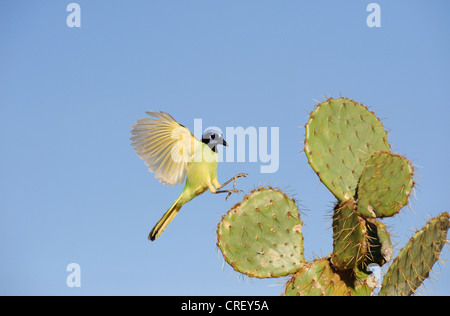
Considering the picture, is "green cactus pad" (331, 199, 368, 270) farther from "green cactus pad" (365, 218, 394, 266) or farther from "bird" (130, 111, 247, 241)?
"bird" (130, 111, 247, 241)

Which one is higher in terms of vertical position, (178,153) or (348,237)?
(178,153)

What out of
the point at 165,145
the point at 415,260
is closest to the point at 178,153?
the point at 165,145

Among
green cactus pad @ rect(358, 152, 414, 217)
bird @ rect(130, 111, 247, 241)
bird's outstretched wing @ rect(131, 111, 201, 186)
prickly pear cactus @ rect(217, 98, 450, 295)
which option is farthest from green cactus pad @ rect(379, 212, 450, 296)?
bird's outstretched wing @ rect(131, 111, 201, 186)

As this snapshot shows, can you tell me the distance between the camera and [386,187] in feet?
11.0

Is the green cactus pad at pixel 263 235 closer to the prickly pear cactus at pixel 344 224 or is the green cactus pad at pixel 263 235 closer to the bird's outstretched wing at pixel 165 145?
the prickly pear cactus at pixel 344 224

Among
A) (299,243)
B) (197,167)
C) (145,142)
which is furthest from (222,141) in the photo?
(299,243)

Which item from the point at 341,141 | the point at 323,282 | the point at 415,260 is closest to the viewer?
the point at 415,260

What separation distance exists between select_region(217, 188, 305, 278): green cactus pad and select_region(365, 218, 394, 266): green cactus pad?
0.41 metres

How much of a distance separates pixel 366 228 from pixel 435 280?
45cm

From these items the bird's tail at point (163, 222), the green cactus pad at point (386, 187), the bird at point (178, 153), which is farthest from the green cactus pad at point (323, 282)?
the bird's tail at point (163, 222)

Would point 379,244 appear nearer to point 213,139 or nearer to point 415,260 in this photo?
point 415,260

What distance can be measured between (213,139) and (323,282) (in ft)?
3.34

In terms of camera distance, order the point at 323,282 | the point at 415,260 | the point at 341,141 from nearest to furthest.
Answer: the point at 415,260 < the point at 323,282 < the point at 341,141
